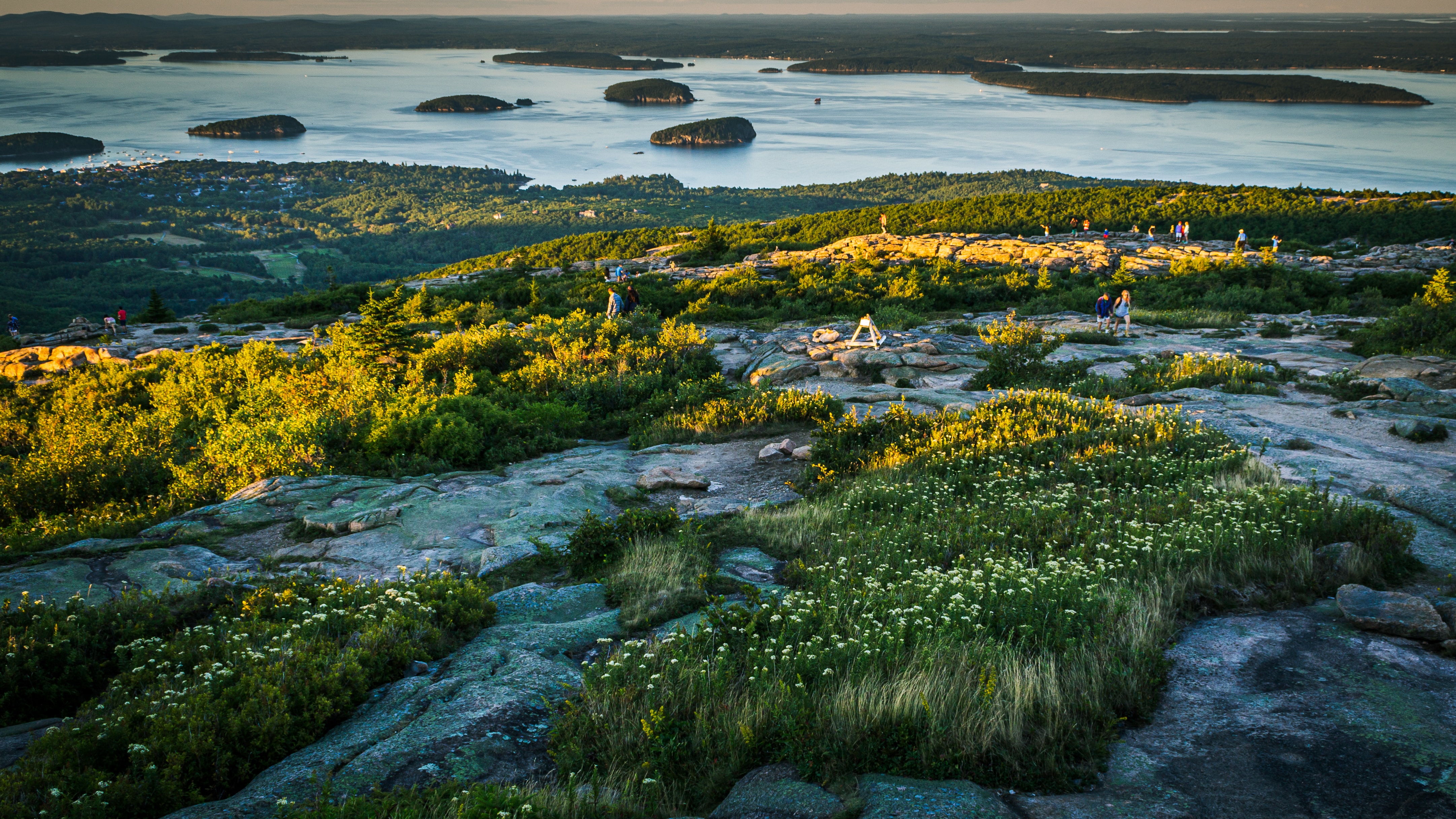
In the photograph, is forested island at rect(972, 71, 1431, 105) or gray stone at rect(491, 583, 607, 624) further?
forested island at rect(972, 71, 1431, 105)

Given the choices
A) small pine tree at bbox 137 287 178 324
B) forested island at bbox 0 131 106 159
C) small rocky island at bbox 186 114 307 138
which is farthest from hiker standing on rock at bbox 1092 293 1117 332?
small rocky island at bbox 186 114 307 138

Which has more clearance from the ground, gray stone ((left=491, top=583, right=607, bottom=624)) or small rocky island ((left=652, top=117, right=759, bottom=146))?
small rocky island ((left=652, top=117, right=759, bottom=146))

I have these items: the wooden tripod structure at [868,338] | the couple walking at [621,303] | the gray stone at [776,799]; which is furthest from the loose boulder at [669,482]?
the couple walking at [621,303]

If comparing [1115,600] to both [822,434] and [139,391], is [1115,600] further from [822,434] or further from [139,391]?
[139,391]

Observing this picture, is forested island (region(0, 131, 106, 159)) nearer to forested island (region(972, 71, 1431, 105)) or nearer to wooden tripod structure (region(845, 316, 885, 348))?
wooden tripod structure (region(845, 316, 885, 348))

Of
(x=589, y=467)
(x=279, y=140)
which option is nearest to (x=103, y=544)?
(x=589, y=467)

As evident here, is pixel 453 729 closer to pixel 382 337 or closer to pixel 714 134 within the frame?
pixel 382 337
